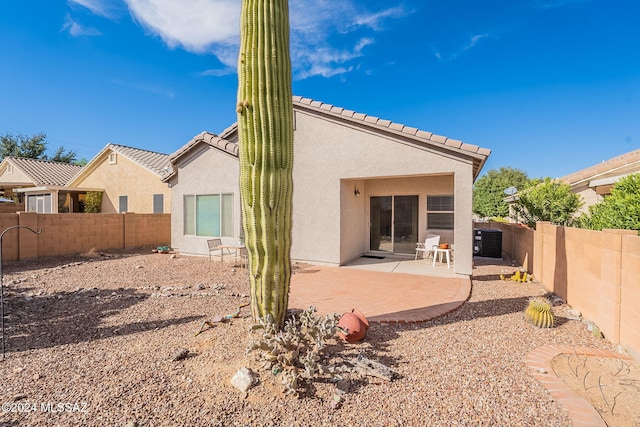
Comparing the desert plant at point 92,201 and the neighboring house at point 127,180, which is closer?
the neighboring house at point 127,180

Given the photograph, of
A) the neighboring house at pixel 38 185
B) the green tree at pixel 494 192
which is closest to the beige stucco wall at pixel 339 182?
the neighboring house at pixel 38 185

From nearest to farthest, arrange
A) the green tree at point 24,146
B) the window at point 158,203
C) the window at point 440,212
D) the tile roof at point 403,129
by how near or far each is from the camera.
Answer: the tile roof at point 403,129 < the window at point 440,212 < the window at point 158,203 < the green tree at point 24,146

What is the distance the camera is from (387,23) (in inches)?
533

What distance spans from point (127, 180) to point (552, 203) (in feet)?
85.6

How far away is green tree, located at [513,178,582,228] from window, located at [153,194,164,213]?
839 inches

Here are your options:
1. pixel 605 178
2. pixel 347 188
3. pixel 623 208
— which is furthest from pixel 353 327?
pixel 605 178

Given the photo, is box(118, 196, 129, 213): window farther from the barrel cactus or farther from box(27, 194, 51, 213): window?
the barrel cactus

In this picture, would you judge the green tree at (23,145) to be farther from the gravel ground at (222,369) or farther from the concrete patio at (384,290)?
the concrete patio at (384,290)

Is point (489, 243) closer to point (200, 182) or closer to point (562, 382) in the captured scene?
point (562, 382)

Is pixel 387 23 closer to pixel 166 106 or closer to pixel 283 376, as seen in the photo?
pixel 283 376

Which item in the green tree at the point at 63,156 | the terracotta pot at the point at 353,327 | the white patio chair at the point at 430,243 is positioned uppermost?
the green tree at the point at 63,156

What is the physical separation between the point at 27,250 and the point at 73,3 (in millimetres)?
10330

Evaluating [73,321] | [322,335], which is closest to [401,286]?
[322,335]

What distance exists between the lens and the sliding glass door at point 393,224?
12.3 m
